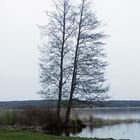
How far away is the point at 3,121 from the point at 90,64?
852 cm

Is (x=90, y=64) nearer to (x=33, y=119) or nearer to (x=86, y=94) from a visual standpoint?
(x=86, y=94)

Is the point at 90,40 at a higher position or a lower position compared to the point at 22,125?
higher

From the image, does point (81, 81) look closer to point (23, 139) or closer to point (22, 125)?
point (22, 125)

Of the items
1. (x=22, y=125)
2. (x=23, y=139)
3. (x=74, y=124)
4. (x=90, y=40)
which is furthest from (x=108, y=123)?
(x=23, y=139)

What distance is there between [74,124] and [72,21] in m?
7.73

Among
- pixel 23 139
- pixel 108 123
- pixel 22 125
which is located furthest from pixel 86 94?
pixel 23 139

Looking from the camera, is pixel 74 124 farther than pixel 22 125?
Yes

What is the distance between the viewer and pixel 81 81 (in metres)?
34.8

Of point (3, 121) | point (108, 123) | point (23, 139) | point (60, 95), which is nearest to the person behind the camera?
point (23, 139)

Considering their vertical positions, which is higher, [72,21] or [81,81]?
[72,21]

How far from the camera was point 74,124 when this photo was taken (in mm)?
34469

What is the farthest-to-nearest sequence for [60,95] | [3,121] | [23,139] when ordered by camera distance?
1. [60,95]
2. [3,121]
3. [23,139]

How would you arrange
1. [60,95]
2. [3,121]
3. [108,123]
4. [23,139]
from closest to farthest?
[23,139] → [3,121] → [60,95] → [108,123]

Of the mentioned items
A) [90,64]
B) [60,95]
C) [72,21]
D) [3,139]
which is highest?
[72,21]
